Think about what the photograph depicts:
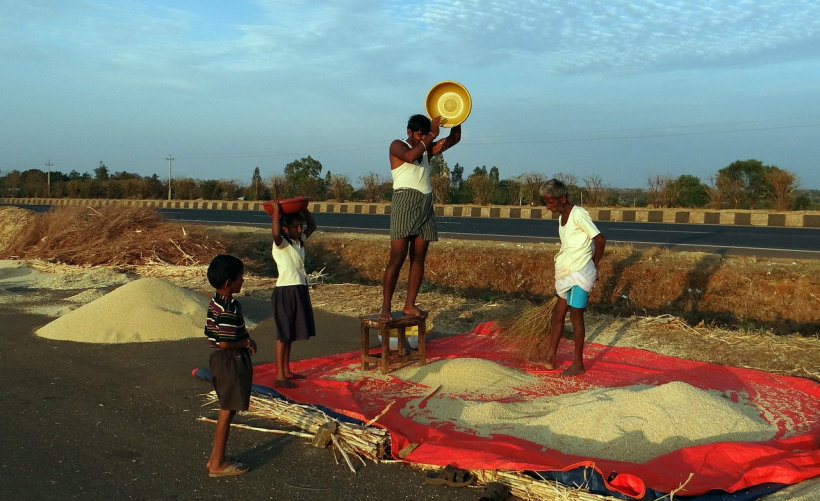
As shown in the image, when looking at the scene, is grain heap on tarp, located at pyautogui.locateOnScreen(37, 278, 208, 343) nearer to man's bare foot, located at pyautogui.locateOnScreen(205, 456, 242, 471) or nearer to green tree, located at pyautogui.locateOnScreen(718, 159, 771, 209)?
man's bare foot, located at pyautogui.locateOnScreen(205, 456, 242, 471)

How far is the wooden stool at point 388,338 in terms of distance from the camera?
5262mm

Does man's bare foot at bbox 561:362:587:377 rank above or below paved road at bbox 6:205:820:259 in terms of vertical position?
below

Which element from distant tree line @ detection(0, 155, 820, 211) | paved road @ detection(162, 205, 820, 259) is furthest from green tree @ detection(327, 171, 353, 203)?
paved road @ detection(162, 205, 820, 259)

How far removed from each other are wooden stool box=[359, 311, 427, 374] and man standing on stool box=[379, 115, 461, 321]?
0.08 metres

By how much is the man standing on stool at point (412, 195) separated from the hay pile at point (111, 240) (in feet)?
22.4

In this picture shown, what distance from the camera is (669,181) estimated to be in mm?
22750

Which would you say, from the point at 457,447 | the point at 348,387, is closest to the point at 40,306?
the point at 348,387

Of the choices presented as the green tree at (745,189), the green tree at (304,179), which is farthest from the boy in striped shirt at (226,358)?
the green tree at (304,179)

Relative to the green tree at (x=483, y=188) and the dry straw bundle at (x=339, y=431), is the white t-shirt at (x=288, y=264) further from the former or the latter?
the green tree at (x=483, y=188)

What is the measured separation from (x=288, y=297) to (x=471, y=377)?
138cm

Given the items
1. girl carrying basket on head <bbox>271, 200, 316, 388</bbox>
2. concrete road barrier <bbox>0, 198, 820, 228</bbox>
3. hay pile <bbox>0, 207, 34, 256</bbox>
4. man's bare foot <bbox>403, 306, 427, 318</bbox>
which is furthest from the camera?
Result: concrete road barrier <bbox>0, 198, 820, 228</bbox>

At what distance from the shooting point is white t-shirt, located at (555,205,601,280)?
5.34 meters

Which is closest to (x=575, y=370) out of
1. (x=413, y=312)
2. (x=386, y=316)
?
(x=413, y=312)

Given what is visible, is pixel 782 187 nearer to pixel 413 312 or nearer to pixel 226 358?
pixel 413 312
